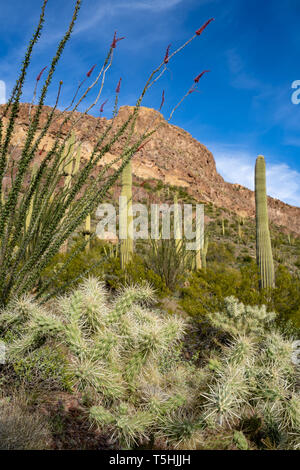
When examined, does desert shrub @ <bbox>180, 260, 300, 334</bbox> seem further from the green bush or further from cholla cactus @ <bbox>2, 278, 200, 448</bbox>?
cholla cactus @ <bbox>2, 278, 200, 448</bbox>

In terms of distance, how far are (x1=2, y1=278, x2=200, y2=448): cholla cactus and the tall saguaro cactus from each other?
562 centimetres

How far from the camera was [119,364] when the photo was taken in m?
3.05

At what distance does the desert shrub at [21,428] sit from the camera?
7.38 ft

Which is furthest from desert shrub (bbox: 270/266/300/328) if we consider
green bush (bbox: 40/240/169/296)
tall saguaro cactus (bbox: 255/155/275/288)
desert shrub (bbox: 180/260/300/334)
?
green bush (bbox: 40/240/169/296)

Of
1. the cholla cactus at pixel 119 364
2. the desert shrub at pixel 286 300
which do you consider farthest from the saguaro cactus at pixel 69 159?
the desert shrub at pixel 286 300

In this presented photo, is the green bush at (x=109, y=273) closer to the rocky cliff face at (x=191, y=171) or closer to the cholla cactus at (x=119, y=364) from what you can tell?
the cholla cactus at (x=119, y=364)

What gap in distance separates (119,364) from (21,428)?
0.95 m

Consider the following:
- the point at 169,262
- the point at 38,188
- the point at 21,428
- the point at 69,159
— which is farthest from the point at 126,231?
the point at 21,428

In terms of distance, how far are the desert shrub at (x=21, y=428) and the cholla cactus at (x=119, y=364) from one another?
371mm

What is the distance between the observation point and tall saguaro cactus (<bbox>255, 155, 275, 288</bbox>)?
28.3ft

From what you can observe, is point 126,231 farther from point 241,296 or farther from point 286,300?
point 286,300
